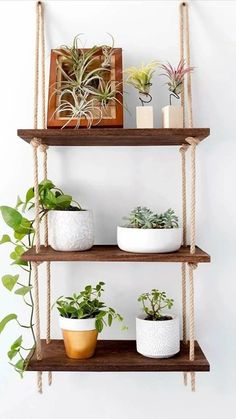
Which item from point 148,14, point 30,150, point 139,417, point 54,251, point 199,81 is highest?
point 148,14

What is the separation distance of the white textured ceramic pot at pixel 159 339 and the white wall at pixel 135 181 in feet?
0.49

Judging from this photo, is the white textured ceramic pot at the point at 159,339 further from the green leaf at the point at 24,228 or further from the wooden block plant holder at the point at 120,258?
the green leaf at the point at 24,228

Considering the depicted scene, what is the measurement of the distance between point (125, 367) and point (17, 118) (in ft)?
2.41

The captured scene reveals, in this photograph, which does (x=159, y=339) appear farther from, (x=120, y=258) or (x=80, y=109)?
(x=80, y=109)

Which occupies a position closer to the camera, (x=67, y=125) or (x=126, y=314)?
Answer: (x=67, y=125)

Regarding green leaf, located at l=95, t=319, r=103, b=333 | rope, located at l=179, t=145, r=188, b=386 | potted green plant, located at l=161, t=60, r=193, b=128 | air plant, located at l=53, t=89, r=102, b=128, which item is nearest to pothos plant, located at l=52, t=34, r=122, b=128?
air plant, located at l=53, t=89, r=102, b=128

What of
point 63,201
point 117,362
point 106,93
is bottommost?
point 117,362

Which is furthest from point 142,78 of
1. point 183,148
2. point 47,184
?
Answer: point 47,184

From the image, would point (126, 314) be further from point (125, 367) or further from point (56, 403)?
point (56, 403)

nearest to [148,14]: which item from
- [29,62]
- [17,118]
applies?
[29,62]

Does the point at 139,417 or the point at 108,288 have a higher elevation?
the point at 108,288

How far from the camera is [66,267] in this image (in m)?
→ 1.46

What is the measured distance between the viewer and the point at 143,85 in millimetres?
1337

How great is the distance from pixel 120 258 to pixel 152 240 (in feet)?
0.29
